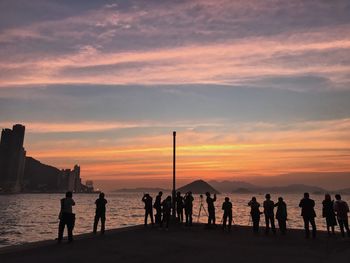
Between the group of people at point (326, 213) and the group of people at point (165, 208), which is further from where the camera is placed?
the group of people at point (165, 208)

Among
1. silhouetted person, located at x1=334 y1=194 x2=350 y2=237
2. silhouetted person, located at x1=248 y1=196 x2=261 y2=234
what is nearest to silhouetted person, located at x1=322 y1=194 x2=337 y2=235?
silhouetted person, located at x1=334 y1=194 x2=350 y2=237

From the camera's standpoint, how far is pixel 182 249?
1376 centimetres

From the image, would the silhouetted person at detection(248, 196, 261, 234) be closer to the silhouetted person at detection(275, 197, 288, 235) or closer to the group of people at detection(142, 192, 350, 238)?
the group of people at detection(142, 192, 350, 238)

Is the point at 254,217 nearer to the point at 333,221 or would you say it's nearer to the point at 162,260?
the point at 333,221

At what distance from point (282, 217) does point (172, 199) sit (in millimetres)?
6618

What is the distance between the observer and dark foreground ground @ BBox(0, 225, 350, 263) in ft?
38.7

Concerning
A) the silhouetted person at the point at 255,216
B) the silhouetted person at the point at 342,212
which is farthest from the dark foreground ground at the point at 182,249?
the silhouetted person at the point at 255,216

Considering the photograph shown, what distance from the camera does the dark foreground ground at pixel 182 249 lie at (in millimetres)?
11805

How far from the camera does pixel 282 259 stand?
12008 millimetres

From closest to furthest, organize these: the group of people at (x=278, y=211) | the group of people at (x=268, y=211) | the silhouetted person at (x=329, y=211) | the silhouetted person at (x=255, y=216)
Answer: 1. the group of people at (x=268, y=211)
2. the group of people at (x=278, y=211)
3. the silhouetted person at (x=329, y=211)
4. the silhouetted person at (x=255, y=216)

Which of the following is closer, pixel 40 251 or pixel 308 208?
pixel 40 251

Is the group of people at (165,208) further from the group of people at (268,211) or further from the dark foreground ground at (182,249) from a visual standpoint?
the dark foreground ground at (182,249)

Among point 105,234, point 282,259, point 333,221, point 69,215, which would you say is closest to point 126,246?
point 69,215

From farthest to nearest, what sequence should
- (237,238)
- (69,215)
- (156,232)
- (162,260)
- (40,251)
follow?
(156,232), (237,238), (69,215), (40,251), (162,260)
